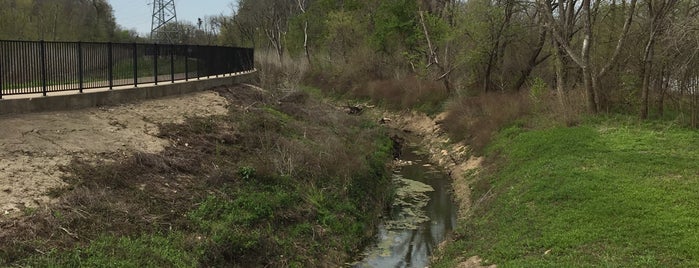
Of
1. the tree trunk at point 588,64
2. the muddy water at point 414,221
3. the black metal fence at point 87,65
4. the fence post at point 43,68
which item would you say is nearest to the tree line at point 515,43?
the tree trunk at point 588,64

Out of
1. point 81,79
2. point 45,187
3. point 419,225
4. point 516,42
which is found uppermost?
point 516,42

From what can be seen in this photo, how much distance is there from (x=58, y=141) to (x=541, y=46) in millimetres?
21994

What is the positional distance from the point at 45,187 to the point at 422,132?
22482mm

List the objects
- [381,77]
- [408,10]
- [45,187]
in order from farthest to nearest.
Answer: [381,77] → [408,10] → [45,187]

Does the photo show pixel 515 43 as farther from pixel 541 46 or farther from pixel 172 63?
pixel 172 63

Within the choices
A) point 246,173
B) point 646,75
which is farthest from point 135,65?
point 646,75

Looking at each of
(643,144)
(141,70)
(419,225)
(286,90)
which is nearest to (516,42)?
(286,90)

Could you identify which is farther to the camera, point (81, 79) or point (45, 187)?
point (81, 79)

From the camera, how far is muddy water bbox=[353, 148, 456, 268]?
503 inches

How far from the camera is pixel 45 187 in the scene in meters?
10.0

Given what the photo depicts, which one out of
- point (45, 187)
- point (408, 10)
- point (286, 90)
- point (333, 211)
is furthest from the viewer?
point (408, 10)

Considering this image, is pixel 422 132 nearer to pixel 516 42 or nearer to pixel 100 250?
pixel 516 42

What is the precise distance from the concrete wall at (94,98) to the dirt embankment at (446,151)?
424 inches

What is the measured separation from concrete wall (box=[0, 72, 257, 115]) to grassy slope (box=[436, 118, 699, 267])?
34.1ft
